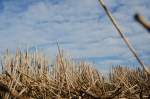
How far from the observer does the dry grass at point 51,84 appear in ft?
9.73

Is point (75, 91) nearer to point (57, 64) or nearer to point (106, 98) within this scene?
point (106, 98)

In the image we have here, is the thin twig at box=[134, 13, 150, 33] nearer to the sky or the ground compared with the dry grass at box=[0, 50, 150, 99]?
nearer to the sky

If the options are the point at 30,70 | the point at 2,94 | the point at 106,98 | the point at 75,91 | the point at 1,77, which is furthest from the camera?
the point at 30,70

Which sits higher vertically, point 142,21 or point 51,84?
point 142,21

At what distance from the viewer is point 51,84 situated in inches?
169

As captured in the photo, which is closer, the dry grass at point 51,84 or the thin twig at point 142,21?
the thin twig at point 142,21

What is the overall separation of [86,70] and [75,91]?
12.4 feet

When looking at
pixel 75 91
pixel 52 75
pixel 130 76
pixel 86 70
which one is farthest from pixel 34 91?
pixel 130 76

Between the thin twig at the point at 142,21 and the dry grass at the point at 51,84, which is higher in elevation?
the thin twig at the point at 142,21

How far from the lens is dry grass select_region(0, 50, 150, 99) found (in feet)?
9.73

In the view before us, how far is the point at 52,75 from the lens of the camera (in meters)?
5.93

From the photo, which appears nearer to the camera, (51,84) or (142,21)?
(142,21)

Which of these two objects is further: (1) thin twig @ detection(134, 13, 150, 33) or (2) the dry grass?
(2) the dry grass

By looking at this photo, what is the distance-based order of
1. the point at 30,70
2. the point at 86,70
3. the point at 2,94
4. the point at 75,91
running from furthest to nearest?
the point at 86,70
the point at 30,70
the point at 75,91
the point at 2,94
